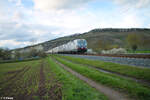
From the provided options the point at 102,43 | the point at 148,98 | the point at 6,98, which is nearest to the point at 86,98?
the point at 148,98

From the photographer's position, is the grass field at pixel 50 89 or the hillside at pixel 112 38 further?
the hillside at pixel 112 38

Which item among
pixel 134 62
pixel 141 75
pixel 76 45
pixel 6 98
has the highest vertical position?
pixel 76 45

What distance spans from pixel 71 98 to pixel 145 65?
307 inches

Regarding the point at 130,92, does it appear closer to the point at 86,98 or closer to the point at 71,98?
the point at 86,98

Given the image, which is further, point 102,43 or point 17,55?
point 17,55

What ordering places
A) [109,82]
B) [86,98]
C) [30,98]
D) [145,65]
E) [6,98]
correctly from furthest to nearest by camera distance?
[145,65] < [109,82] < [6,98] < [30,98] < [86,98]

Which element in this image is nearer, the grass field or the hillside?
the grass field

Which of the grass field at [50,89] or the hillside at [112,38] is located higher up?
the hillside at [112,38]

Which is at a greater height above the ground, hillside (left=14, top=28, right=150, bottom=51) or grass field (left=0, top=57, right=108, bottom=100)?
hillside (left=14, top=28, right=150, bottom=51)

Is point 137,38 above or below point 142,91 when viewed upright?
above

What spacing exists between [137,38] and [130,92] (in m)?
38.3

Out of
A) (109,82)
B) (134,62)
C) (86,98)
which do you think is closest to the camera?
(86,98)

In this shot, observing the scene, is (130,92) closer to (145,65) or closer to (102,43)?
(145,65)

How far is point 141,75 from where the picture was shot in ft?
26.2
